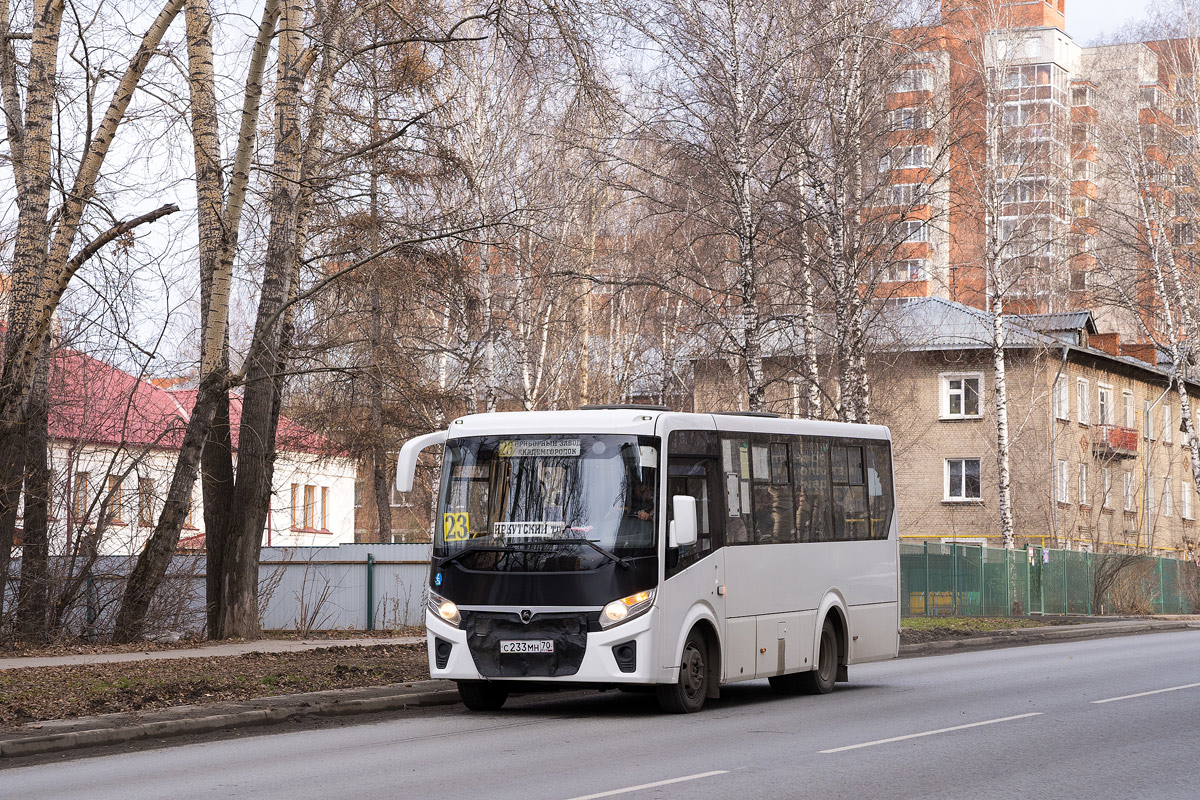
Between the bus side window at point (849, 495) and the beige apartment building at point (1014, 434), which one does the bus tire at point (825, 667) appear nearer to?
the bus side window at point (849, 495)

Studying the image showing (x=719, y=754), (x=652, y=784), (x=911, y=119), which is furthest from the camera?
(x=911, y=119)

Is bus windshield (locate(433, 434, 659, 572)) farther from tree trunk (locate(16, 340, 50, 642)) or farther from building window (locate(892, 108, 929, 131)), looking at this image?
building window (locate(892, 108, 929, 131))

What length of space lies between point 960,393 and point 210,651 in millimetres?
40800

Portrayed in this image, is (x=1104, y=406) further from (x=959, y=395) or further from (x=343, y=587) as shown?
(x=343, y=587)

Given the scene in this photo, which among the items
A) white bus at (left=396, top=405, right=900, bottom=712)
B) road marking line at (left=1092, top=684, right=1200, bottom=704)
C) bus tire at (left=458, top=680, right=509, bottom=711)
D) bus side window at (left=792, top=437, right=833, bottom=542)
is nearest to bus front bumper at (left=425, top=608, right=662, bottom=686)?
white bus at (left=396, top=405, right=900, bottom=712)

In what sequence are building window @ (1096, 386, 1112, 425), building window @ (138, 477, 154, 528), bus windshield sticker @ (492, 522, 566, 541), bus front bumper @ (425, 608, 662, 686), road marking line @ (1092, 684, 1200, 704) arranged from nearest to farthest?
bus front bumper @ (425, 608, 662, 686), bus windshield sticker @ (492, 522, 566, 541), road marking line @ (1092, 684, 1200, 704), building window @ (138, 477, 154, 528), building window @ (1096, 386, 1112, 425)

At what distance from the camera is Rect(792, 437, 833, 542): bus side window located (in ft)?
54.2

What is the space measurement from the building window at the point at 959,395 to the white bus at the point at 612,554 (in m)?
41.0

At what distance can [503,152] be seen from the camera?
36.7 meters

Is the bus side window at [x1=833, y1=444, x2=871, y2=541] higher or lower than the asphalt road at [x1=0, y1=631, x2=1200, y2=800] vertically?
higher

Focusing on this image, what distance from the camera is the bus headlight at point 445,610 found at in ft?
46.9

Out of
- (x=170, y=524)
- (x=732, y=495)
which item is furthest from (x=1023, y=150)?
(x=732, y=495)

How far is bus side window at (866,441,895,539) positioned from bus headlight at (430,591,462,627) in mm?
5925

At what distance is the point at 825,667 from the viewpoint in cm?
1714
